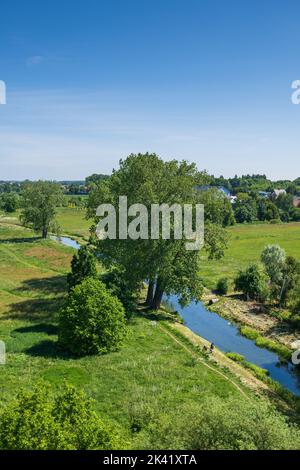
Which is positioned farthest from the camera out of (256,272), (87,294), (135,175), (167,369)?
(256,272)

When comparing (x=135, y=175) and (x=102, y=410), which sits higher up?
(x=135, y=175)

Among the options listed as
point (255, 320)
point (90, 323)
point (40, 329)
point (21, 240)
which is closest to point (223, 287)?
point (255, 320)

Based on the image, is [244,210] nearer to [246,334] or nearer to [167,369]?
[246,334]
